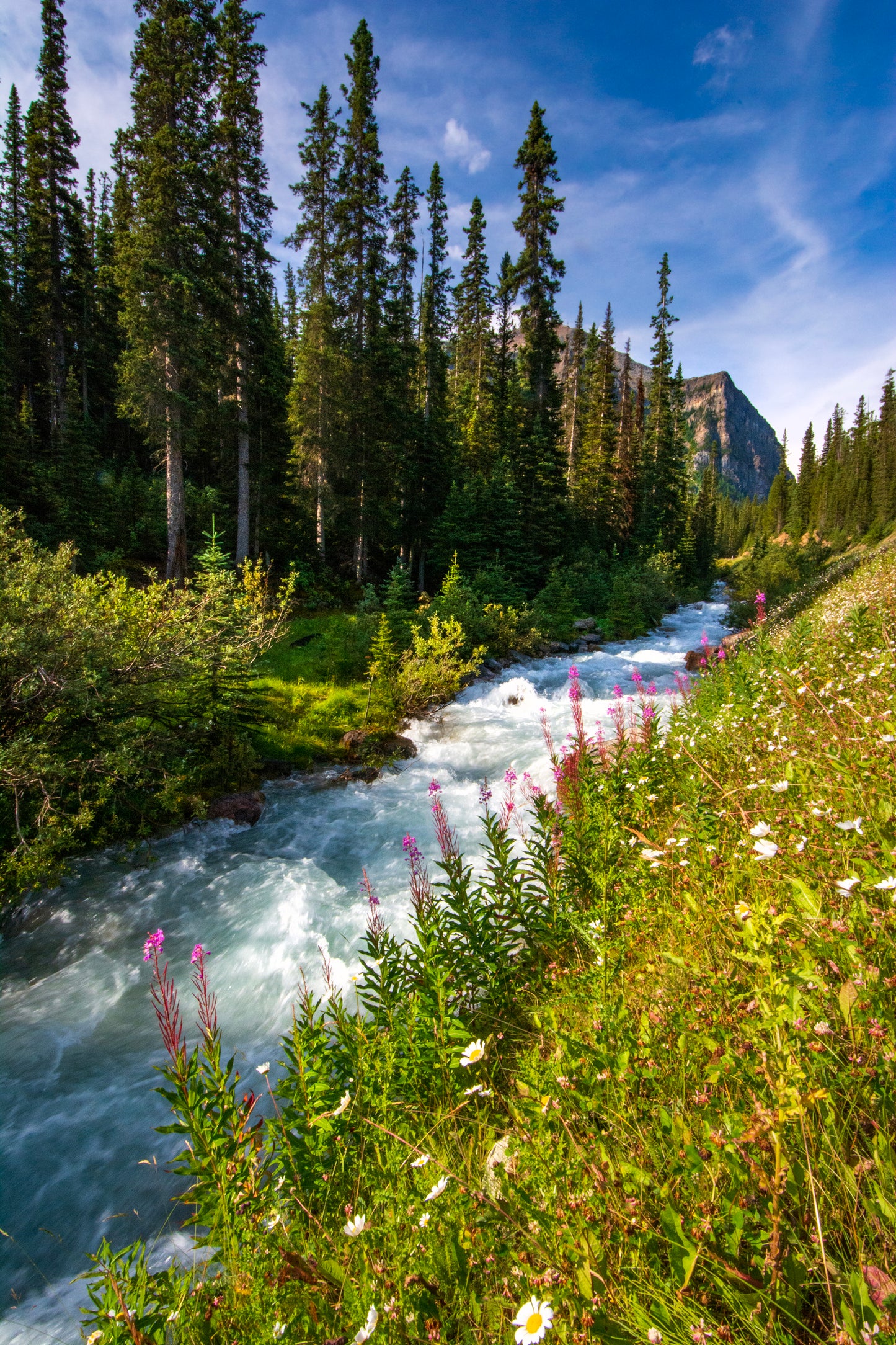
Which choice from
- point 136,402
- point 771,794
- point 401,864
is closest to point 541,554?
point 136,402

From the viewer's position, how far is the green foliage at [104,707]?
612cm

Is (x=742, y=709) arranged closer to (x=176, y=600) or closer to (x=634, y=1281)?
(x=634, y=1281)

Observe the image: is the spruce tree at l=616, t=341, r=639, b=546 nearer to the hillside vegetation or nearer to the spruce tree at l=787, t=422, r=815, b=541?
the hillside vegetation

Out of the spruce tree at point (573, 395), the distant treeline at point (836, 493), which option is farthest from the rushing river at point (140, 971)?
the distant treeline at point (836, 493)

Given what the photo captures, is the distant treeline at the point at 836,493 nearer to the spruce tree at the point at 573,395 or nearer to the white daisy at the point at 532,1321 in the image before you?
the spruce tree at the point at 573,395

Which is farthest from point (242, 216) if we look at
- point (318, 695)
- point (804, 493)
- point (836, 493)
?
point (804, 493)

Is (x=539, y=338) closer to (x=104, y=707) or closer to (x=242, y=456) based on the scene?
(x=242, y=456)

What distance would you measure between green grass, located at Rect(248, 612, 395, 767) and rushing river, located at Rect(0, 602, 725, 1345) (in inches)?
47.7

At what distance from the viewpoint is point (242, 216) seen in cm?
1930

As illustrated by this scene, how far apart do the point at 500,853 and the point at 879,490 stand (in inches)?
3124

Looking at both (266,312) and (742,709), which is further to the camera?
(266,312)

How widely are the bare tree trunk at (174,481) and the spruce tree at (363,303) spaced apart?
6589 mm

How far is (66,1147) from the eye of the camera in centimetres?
369

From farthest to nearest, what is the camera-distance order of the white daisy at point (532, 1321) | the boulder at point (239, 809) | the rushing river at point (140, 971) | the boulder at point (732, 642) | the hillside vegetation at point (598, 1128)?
the boulder at point (732, 642), the boulder at point (239, 809), the rushing river at point (140, 971), the hillside vegetation at point (598, 1128), the white daisy at point (532, 1321)
